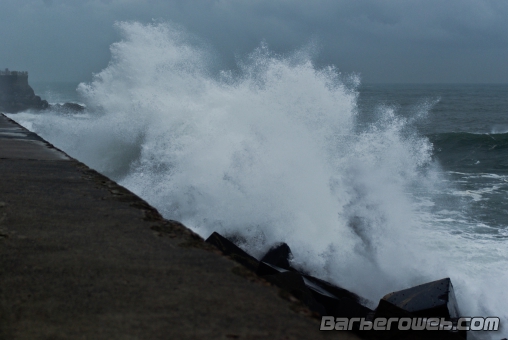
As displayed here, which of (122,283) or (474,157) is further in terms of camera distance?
(474,157)

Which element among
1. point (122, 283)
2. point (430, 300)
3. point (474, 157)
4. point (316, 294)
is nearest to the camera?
point (122, 283)

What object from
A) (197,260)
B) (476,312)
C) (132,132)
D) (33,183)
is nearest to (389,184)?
(476,312)

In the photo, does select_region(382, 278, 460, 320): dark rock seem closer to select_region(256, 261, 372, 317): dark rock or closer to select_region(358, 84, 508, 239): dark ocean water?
select_region(256, 261, 372, 317): dark rock

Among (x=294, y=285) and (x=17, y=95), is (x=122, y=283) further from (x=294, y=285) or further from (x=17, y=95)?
(x=17, y=95)

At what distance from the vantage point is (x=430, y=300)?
3.55m

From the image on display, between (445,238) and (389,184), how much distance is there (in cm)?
183

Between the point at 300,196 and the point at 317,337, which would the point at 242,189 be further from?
the point at 317,337

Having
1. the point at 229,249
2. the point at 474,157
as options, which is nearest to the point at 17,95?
the point at 474,157

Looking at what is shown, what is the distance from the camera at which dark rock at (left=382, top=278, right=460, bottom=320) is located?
3.41 m

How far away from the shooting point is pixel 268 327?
5.06 ft

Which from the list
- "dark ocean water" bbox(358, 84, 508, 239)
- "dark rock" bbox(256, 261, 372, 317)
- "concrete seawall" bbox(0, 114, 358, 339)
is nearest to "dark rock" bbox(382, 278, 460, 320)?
"dark rock" bbox(256, 261, 372, 317)

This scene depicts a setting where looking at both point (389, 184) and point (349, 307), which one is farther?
point (389, 184)

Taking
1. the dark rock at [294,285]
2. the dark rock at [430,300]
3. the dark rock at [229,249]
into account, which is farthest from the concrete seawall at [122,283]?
the dark rock at [430,300]

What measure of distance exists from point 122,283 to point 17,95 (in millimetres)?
40897
